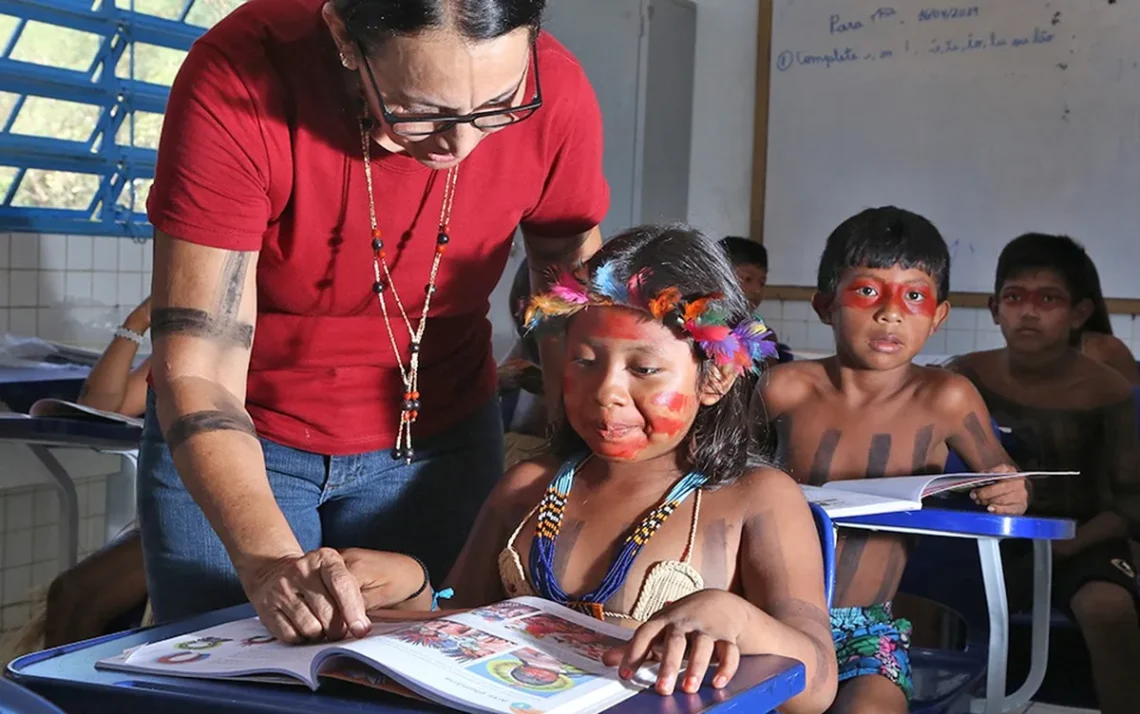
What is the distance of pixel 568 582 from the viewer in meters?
1.64

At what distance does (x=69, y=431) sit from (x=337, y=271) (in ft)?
5.37

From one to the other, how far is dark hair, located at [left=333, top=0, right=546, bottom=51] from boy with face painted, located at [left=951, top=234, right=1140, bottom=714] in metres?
1.97

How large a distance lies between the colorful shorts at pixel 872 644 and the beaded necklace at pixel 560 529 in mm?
610

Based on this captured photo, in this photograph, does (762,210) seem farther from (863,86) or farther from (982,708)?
(982,708)

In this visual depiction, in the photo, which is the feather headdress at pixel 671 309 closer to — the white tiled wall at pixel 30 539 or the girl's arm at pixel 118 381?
the girl's arm at pixel 118 381

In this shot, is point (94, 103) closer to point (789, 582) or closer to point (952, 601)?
point (952, 601)

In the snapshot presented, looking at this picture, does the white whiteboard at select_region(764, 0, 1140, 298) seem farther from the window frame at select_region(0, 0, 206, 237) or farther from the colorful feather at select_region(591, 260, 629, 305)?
the colorful feather at select_region(591, 260, 629, 305)

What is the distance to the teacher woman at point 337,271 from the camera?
4.32ft

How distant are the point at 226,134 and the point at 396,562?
1.64 ft

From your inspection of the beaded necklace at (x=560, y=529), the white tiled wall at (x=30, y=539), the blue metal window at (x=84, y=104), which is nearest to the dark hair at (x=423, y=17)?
the beaded necklace at (x=560, y=529)

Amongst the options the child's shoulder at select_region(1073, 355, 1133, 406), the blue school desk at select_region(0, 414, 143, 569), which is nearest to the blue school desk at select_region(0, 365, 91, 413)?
the blue school desk at select_region(0, 414, 143, 569)

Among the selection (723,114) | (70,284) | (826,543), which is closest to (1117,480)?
(826,543)

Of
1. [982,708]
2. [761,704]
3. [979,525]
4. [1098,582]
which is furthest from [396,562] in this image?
[1098,582]

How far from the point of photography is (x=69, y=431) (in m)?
2.94
